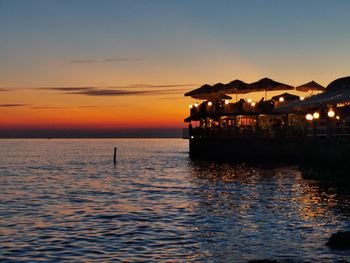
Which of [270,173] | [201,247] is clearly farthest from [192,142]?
[201,247]

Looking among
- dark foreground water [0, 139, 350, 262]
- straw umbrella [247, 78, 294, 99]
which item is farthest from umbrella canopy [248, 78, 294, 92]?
dark foreground water [0, 139, 350, 262]

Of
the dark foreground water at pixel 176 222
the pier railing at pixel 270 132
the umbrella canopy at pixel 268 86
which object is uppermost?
the umbrella canopy at pixel 268 86

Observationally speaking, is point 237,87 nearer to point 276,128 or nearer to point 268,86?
point 268,86

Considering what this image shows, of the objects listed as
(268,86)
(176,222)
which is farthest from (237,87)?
(176,222)

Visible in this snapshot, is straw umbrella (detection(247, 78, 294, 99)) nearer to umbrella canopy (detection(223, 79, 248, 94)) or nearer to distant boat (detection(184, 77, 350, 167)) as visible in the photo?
distant boat (detection(184, 77, 350, 167))

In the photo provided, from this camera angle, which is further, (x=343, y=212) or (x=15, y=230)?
(x=343, y=212)

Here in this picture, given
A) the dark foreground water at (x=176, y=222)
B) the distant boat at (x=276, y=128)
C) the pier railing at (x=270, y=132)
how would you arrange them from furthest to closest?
the pier railing at (x=270, y=132) < the distant boat at (x=276, y=128) < the dark foreground water at (x=176, y=222)

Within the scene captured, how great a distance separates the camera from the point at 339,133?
4069cm

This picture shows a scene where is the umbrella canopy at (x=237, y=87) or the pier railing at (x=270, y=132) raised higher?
the umbrella canopy at (x=237, y=87)

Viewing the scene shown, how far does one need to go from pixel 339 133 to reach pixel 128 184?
657 inches

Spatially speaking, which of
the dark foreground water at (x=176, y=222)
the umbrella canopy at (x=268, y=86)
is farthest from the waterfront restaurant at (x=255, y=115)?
the dark foreground water at (x=176, y=222)

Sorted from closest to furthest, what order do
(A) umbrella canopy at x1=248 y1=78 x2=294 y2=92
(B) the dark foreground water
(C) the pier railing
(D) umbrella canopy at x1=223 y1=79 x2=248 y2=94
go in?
(B) the dark foreground water
(C) the pier railing
(A) umbrella canopy at x1=248 y1=78 x2=294 y2=92
(D) umbrella canopy at x1=223 y1=79 x2=248 y2=94

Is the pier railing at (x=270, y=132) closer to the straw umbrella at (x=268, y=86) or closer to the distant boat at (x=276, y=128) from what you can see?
the distant boat at (x=276, y=128)

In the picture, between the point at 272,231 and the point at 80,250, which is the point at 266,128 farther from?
the point at 80,250
